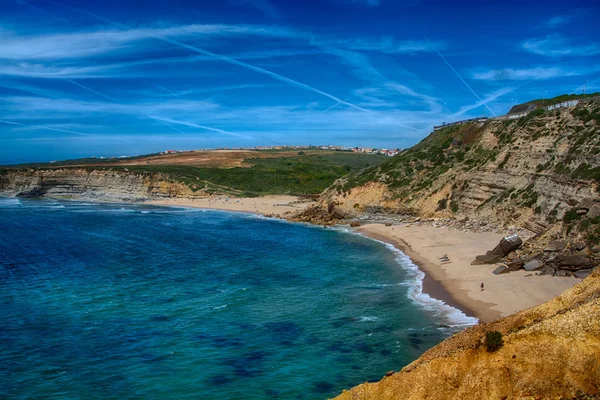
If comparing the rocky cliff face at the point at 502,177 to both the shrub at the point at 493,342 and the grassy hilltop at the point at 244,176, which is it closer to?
the shrub at the point at 493,342

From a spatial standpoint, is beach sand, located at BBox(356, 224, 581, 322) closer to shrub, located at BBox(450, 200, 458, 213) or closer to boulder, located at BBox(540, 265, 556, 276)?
boulder, located at BBox(540, 265, 556, 276)

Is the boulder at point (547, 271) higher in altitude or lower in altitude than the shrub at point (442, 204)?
lower

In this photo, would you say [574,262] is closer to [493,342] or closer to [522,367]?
[493,342]

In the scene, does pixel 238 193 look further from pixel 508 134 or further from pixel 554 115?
pixel 554 115

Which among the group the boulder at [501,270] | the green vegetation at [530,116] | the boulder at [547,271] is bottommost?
the boulder at [501,270]

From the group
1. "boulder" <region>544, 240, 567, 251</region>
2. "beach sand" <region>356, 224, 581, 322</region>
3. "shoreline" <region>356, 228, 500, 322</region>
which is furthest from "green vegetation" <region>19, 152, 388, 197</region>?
"boulder" <region>544, 240, 567, 251</region>

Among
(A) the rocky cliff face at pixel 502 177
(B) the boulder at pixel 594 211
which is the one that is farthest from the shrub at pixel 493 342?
(B) the boulder at pixel 594 211

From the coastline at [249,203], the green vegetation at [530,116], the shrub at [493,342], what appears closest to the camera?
the shrub at [493,342]

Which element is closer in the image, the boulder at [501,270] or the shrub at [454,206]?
the boulder at [501,270]
